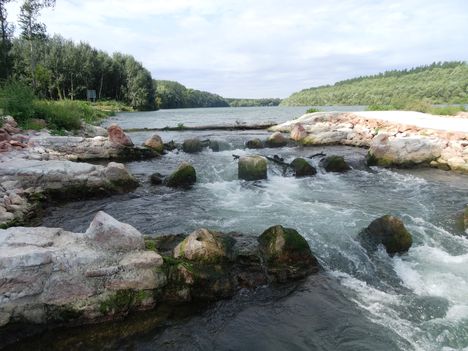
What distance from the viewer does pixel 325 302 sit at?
604 cm

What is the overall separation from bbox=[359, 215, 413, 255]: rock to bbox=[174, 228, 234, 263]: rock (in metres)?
3.53

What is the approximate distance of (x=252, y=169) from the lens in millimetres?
14547

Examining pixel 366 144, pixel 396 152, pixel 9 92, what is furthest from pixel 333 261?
pixel 9 92

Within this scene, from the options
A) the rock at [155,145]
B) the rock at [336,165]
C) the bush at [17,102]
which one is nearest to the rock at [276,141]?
the rock at [336,165]

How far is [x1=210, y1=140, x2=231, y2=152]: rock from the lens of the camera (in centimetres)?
Answer: 2184

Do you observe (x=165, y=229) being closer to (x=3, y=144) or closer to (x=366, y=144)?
(x=3, y=144)

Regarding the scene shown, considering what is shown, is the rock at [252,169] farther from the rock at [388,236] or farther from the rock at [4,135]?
the rock at [4,135]

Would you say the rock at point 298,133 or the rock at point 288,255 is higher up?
the rock at point 298,133

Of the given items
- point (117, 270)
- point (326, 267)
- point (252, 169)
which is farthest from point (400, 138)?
→ point (117, 270)

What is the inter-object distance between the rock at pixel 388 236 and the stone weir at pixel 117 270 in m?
1.83

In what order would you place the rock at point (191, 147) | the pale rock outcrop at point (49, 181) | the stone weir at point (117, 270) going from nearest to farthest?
the stone weir at point (117, 270), the pale rock outcrop at point (49, 181), the rock at point (191, 147)

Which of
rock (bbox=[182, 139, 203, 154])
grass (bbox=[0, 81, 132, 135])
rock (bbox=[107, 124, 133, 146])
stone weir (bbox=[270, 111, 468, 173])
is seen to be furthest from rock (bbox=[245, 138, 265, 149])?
grass (bbox=[0, 81, 132, 135])

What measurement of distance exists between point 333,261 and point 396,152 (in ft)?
38.6

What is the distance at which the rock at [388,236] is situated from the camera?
25.8 ft
